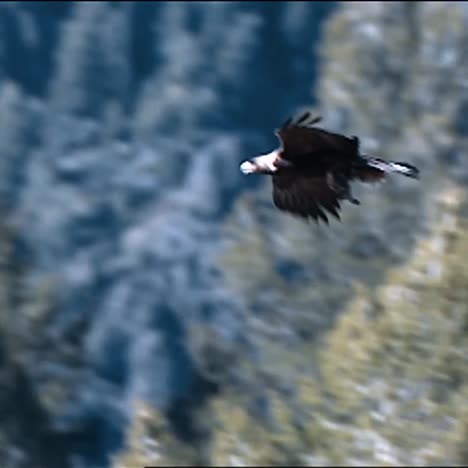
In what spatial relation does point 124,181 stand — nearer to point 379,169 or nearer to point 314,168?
point 314,168

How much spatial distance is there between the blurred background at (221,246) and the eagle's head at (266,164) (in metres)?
0.69

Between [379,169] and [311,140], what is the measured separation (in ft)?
1.34

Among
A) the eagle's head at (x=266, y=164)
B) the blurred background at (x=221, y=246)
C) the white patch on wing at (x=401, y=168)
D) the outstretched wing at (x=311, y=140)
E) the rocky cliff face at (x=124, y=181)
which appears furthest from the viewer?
the rocky cliff face at (x=124, y=181)

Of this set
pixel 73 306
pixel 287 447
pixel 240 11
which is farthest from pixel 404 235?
pixel 240 11

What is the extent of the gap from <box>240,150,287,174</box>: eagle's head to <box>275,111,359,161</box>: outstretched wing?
25cm

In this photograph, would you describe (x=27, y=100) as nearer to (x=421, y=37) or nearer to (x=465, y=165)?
(x=421, y=37)

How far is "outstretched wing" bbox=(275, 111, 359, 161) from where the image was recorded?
683 cm

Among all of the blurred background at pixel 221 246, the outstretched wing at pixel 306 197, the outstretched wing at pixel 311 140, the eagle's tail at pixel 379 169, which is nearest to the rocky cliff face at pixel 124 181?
the blurred background at pixel 221 246

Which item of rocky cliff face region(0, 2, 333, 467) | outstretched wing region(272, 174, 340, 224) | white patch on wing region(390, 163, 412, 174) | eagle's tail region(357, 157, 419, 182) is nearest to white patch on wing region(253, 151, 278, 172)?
outstretched wing region(272, 174, 340, 224)

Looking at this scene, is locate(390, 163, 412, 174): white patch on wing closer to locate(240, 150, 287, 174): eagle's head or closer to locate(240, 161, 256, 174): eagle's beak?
locate(240, 150, 287, 174): eagle's head

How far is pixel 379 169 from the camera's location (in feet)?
23.6

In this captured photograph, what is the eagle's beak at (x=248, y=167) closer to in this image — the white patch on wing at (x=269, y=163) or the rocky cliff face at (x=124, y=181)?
the white patch on wing at (x=269, y=163)

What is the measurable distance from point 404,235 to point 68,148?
32.7 metres

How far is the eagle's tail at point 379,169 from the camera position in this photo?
23.0 ft
